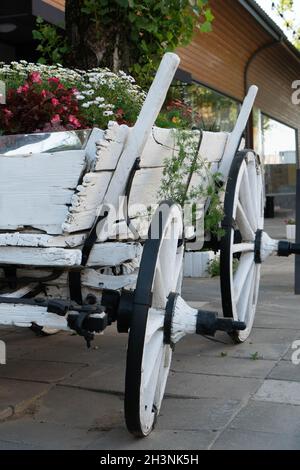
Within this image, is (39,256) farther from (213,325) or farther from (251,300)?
(251,300)

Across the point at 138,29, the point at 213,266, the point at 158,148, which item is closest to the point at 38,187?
the point at 158,148

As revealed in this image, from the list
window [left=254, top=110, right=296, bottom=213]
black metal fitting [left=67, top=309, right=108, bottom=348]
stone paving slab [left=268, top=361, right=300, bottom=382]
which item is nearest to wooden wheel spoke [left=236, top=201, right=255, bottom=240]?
stone paving slab [left=268, top=361, right=300, bottom=382]

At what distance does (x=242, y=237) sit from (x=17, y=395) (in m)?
1.98

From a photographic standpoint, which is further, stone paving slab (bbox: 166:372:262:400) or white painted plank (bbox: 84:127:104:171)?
stone paving slab (bbox: 166:372:262:400)

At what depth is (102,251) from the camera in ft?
9.73

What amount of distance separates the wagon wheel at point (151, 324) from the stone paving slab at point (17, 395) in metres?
0.73

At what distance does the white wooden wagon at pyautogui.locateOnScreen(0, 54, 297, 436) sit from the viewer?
2.68 metres

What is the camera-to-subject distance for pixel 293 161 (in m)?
22.8

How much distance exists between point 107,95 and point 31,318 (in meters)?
1.61

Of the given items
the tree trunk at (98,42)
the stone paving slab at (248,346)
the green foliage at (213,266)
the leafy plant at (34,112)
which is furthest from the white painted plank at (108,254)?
the tree trunk at (98,42)

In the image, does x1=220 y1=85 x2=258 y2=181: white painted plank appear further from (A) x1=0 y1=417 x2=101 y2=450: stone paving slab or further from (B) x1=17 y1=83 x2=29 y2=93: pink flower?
(A) x1=0 y1=417 x2=101 y2=450: stone paving slab

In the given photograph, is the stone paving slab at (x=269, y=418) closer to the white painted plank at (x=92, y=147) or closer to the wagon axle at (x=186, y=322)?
the wagon axle at (x=186, y=322)

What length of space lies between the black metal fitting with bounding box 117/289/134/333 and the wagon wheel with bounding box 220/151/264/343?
164cm
